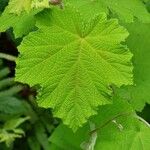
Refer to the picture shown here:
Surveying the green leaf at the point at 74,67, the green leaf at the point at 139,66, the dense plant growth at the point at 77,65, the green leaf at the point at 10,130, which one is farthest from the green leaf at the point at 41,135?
the green leaf at the point at 74,67

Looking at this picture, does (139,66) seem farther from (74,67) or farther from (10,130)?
(10,130)

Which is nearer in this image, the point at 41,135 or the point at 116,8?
the point at 116,8

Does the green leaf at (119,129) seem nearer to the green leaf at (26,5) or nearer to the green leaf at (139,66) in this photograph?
the green leaf at (139,66)

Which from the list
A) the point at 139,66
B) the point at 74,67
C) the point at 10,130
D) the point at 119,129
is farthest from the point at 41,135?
the point at 74,67

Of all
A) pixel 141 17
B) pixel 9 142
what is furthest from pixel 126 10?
pixel 9 142

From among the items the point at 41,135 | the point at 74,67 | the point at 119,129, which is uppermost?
the point at 74,67
